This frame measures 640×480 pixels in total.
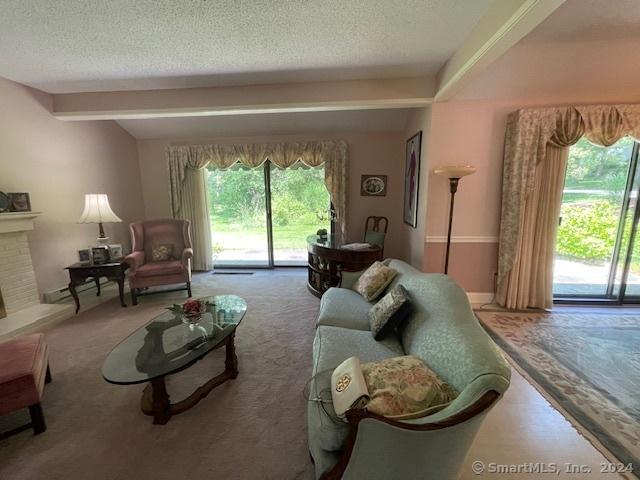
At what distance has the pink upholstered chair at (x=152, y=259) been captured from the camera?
349cm

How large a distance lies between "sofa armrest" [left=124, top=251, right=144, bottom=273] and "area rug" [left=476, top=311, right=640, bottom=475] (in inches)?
168

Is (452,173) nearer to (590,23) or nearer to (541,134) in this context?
(541,134)

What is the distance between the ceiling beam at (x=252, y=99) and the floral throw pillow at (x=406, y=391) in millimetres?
2816

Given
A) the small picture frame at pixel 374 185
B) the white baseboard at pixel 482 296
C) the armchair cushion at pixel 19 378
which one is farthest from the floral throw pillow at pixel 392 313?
the small picture frame at pixel 374 185

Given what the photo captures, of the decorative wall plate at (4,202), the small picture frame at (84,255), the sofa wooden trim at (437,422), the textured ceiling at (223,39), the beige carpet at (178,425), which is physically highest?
the textured ceiling at (223,39)

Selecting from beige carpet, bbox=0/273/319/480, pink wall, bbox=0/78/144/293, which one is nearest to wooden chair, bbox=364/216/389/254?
beige carpet, bbox=0/273/319/480

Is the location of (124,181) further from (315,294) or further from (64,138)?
(315,294)

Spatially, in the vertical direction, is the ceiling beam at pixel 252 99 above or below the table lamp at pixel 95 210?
above

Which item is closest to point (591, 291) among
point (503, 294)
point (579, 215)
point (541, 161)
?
point (579, 215)

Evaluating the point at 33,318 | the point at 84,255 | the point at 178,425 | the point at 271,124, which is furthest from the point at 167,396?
the point at 271,124

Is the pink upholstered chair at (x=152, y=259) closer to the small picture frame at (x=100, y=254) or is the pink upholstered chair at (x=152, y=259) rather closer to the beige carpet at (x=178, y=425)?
the small picture frame at (x=100, y=254)

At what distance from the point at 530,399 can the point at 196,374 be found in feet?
8.12

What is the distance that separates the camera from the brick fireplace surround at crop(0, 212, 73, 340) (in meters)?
2.80

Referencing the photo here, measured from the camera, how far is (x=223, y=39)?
7.25ft
